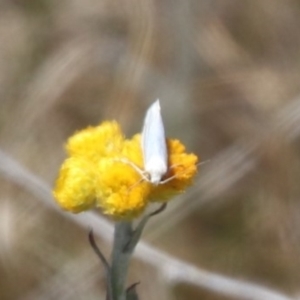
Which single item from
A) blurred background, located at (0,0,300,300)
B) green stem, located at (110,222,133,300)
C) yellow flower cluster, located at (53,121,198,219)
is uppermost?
blurred background, located at (0,0,300,300)

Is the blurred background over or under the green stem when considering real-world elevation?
over

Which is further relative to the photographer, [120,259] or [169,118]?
[169,118]

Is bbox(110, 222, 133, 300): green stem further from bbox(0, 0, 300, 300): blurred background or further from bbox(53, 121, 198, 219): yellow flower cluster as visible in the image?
bbox(0, 0, 300, 300): blurred background

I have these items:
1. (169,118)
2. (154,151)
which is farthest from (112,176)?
(169,118)

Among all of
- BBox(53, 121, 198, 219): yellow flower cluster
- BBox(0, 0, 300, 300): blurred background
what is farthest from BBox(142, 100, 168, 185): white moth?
BBox(0, 0, 300, 300): blurred background

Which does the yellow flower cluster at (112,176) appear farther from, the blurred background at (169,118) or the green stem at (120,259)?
the blurred background at (169,118)

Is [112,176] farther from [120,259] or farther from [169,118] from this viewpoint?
[169,118]
